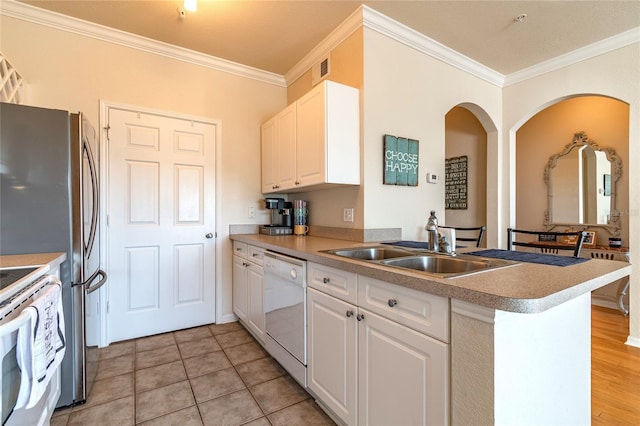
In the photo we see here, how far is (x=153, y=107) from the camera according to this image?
108 inches

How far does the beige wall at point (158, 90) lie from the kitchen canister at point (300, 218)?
1.81 feet

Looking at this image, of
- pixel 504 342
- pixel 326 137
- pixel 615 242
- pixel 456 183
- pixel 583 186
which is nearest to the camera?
pixel 504 342

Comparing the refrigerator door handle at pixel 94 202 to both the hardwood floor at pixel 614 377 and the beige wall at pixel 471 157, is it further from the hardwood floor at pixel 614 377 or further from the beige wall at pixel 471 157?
the beige wall at pixel 471 157

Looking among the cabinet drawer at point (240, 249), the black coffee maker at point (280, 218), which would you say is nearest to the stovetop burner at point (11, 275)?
the cabinet drawer at point (240, 249)

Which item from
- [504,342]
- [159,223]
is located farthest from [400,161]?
[159,223]

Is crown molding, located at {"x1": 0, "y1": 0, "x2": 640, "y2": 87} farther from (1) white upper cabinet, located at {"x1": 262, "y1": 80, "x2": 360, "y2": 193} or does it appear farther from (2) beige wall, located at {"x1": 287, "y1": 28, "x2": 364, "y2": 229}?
(1) white upper cabinet, located at {"x1": 262, "y1": 80, "x2": 360, "y2": 193}

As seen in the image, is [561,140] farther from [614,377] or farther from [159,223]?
[159,223]

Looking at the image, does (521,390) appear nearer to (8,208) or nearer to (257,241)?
(257,241)

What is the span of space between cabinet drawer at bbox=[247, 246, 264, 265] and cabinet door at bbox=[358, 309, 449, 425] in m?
1.19

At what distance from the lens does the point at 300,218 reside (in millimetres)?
2969

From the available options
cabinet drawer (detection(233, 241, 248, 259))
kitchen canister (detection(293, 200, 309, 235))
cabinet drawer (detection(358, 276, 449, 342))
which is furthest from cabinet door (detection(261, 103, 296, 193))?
cabinet drawer (detection(358, 276, 449, 342))

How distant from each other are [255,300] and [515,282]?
76.9 inches

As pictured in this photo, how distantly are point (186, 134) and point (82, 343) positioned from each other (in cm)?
193

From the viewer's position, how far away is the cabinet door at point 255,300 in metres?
2.35
